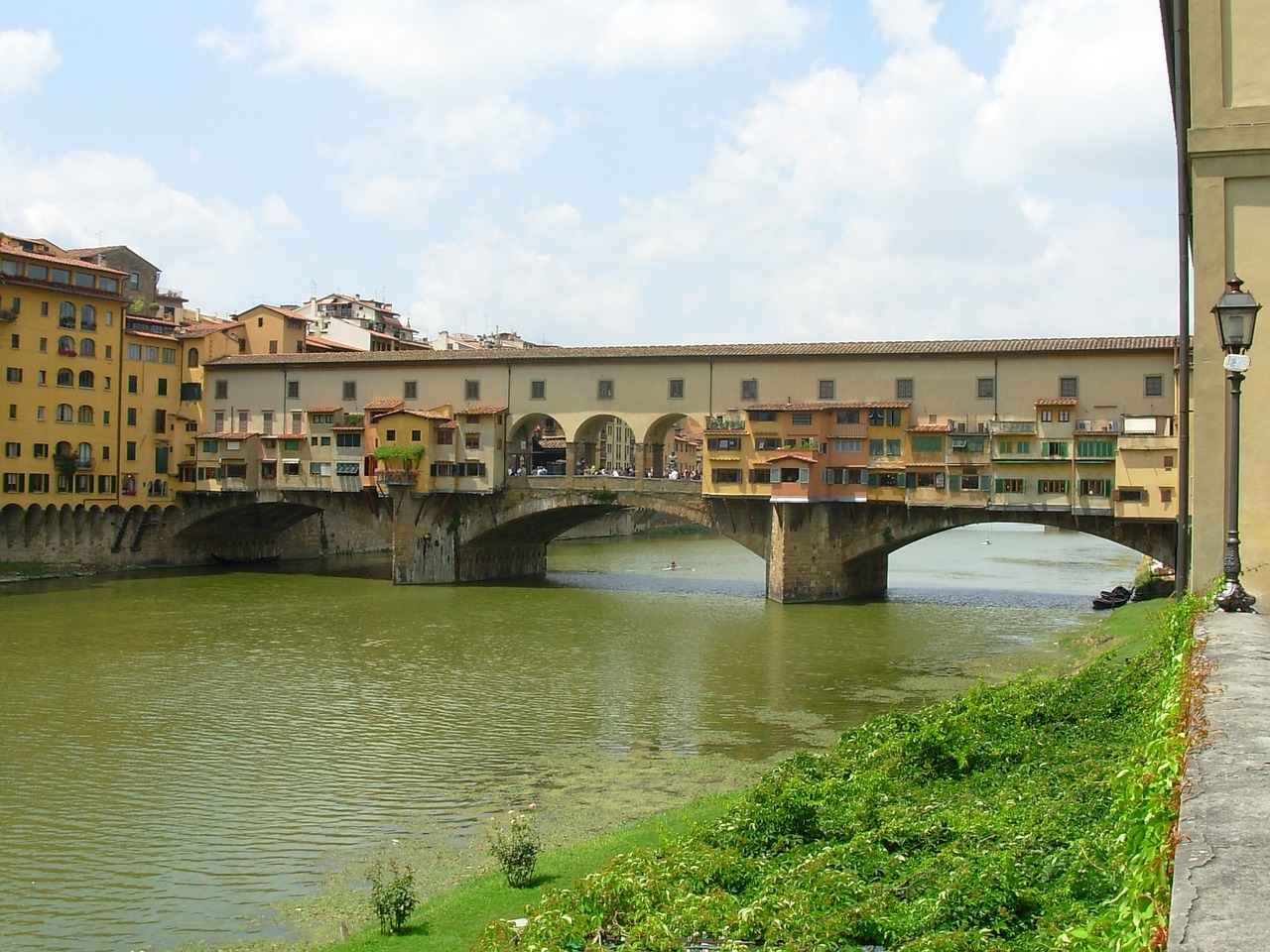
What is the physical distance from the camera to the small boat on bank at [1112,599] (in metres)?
42.8

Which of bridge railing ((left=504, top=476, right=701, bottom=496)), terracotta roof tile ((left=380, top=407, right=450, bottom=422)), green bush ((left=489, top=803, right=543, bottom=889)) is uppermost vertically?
terracotta roof tile ((left=380, top=407, right=450, bottom=422))

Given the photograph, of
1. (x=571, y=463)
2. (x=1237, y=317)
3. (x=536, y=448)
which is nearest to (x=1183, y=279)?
(x=1237, y=317)

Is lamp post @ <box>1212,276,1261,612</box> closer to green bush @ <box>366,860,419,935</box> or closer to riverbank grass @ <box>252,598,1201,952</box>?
riverbank grass @ <box>252,598,1201,952</box>

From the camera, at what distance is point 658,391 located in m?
48.0

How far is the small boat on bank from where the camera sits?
42.8m

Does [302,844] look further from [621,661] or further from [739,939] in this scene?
[621,661]

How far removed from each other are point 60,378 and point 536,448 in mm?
35320

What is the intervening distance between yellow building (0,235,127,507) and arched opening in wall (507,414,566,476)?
18.2 meters

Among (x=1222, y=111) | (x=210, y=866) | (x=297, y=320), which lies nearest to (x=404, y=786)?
(x=210, y=866)

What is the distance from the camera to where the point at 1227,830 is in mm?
4988

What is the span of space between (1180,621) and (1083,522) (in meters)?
31.5

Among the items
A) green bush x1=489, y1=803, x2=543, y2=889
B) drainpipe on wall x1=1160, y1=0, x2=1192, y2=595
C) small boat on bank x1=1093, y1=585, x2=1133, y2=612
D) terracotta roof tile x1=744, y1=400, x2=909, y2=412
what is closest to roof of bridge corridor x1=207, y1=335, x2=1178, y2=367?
terracotta roof tile x1=744, y1=400, x2=909, y2=412

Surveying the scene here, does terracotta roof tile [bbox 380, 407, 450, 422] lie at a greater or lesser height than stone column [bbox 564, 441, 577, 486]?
greater

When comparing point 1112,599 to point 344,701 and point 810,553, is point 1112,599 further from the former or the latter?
point 344,701
